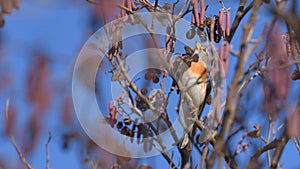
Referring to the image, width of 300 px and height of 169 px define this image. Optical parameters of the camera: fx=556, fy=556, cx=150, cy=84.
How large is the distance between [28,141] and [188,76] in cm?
158

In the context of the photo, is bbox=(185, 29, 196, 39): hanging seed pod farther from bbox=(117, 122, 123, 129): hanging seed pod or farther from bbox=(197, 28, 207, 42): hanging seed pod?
bbox=(117, 122, 123, 129): hanging seed pod

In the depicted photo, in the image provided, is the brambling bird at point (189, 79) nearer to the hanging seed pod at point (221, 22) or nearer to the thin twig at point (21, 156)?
the hanging seed pod at point (221, 22)

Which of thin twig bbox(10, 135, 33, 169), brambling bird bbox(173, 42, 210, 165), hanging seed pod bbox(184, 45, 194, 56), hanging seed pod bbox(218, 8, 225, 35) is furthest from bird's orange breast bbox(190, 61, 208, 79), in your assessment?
thin twig bbox(10, 135, 33, 169)

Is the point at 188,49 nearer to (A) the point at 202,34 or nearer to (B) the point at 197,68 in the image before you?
(A) the point at 202,34

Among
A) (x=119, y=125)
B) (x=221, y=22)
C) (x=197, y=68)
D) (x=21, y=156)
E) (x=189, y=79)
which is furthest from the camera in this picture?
(x=197, y=68)

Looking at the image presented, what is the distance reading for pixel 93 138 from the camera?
Result: 1.85 meters

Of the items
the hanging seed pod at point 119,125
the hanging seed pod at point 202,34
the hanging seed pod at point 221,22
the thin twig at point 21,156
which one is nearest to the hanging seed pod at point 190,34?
the hanging seed pod at point 202,34

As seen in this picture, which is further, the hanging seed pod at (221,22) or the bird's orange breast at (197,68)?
the bird's orange breast at (197,68)

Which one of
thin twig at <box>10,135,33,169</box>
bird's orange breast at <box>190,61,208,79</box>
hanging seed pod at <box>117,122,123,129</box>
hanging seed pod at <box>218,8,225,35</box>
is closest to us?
thin twig at <box>10,135,33,169</box>

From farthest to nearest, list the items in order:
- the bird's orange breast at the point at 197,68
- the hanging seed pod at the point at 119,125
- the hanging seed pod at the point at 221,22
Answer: the bird's orange breast at the point at 197,68 → the hanging seed pod at the point at 119,125 → the hanging seed pod at the point at 221,22

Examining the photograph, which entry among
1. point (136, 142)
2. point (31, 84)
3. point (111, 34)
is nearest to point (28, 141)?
point (31, 84)

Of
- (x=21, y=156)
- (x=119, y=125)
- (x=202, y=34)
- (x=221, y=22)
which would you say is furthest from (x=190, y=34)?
→ (x=21, y=156)

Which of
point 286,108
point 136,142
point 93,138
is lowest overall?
point 286,108

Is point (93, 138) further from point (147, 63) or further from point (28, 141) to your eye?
point (28, 141)
